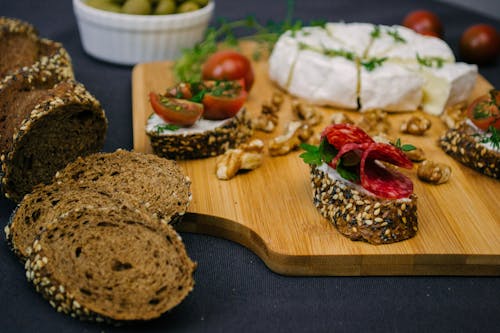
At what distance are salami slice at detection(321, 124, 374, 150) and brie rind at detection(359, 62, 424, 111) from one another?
1253 millimetres

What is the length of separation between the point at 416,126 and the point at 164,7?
202 cm

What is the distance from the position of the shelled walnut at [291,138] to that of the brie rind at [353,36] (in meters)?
0.88

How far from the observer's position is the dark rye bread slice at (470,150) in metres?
3.57

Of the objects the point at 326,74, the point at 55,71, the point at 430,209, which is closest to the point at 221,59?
the point at 326,74

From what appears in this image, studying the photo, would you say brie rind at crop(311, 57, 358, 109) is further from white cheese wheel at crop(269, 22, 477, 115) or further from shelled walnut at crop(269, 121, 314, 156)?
shelled walnut at crop(269, 121, 314, 156)

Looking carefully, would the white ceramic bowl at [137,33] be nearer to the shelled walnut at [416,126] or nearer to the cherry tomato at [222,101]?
the cherry tomato at [222,101]

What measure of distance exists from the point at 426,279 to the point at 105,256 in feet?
4.55

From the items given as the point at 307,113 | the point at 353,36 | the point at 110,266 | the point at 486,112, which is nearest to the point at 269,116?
the point at 307,113

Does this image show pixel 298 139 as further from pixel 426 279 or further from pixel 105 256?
pixel 105 256

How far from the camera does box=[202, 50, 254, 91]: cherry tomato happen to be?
171 inches

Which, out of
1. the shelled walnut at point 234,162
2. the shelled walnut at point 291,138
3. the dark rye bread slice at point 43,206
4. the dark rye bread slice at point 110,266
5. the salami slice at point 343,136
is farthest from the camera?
the shelled walnut at point 291,138

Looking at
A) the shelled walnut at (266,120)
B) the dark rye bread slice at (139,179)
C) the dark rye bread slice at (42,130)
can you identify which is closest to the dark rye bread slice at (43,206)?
the dark rye bread slice at (139,179)

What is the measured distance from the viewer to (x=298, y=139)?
3832 mm

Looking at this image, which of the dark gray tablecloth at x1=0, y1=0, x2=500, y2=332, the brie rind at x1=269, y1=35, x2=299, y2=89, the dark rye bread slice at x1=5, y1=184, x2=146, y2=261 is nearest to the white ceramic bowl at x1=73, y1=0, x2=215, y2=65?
the brie rind at x1=269, y1=35, x2=299, y2=89
